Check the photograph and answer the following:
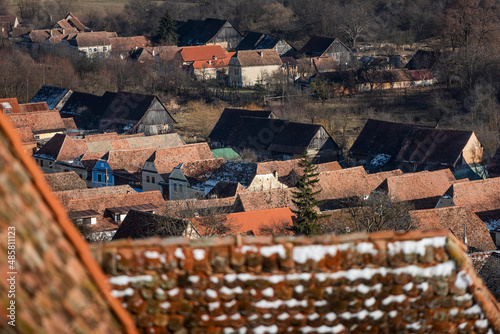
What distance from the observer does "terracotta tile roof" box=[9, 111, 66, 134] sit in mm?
46250

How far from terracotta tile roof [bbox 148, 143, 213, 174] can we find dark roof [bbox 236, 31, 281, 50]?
121ft

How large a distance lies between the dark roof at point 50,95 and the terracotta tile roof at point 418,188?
31.4 metres

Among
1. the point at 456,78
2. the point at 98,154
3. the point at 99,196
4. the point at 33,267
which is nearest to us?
the point at 33,267

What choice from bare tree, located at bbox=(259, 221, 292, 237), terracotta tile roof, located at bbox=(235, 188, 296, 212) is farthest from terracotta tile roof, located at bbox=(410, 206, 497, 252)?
terracotta tile roof, located at bbox=(235, 188, 296, 212)

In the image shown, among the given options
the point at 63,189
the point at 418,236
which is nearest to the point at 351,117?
the point at 63,189

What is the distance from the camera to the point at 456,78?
55000mm

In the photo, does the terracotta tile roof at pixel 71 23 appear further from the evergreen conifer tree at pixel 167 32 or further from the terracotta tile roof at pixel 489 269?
the terracotta tile roof at pixel 489 269

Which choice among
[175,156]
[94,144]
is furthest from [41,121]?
[175,156]

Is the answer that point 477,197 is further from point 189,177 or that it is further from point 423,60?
point 423,60

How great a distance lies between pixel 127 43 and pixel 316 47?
1970 cm

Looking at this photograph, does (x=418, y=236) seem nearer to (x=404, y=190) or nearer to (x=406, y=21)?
(x=404, y=190)

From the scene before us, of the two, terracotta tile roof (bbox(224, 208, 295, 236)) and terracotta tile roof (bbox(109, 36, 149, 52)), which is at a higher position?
terracotta tile roof (bbox(224, 208, 295, 236))

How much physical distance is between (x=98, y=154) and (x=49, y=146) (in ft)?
11.8

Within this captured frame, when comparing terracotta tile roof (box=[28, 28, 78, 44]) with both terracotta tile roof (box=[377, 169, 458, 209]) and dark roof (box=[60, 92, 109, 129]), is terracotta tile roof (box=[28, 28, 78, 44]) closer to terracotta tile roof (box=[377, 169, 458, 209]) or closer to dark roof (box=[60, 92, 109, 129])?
dark roof (box=[60, 92, 109, 129])
